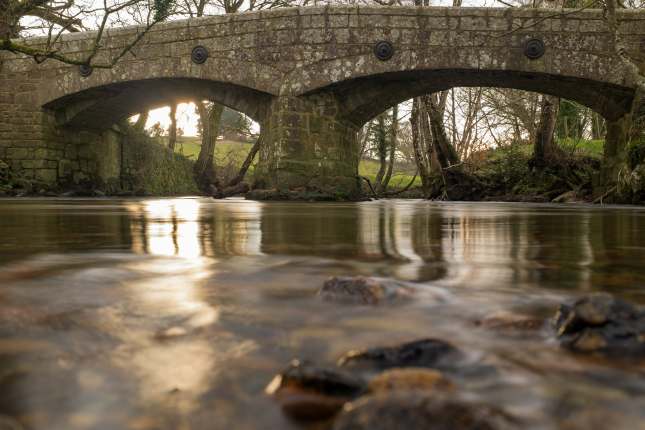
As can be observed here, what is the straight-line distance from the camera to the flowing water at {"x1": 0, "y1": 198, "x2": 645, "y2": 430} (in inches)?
17.4

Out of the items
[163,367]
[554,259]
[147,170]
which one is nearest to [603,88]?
[554,259]

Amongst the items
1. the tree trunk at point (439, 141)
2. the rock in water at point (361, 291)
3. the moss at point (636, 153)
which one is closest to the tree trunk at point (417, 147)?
the tree trunk at point (439, 141)

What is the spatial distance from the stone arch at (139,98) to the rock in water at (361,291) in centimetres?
951

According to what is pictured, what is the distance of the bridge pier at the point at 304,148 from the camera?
375 inches

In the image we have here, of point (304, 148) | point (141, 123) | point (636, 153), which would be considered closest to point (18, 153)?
point (141, 123)

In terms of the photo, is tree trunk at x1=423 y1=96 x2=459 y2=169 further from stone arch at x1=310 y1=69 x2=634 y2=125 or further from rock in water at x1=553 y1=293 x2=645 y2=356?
rock in water at x1=553 y1=293 x2=645 y2=356

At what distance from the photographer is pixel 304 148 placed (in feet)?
31.5

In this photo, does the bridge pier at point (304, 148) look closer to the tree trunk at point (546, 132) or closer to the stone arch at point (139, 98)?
the stone arch at point (139, 98)

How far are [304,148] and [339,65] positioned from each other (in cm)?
161

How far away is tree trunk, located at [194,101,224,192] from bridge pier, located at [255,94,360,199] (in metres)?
9.59

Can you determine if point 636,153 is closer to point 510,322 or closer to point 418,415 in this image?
point 510,322

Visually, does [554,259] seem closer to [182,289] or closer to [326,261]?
[326,261]

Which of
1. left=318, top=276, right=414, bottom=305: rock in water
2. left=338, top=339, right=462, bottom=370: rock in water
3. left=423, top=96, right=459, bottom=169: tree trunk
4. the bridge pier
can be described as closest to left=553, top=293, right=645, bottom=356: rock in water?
left=338, top=339, right=462, bottom=370: rock in water

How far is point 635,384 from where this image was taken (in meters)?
0.49
